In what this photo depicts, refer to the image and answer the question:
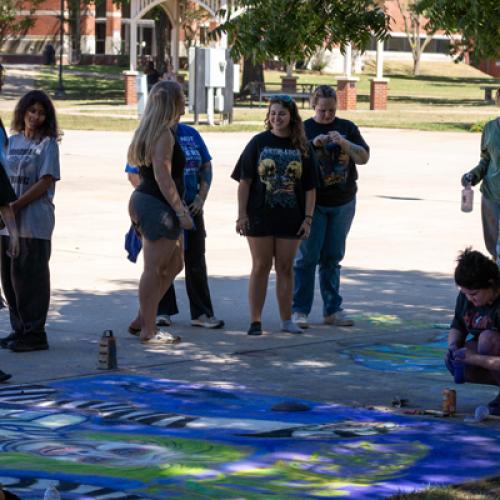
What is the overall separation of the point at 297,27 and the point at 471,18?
4.35 ft

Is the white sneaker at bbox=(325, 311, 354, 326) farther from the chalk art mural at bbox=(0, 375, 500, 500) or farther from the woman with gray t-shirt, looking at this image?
the chalk art mural at bbox=(0, 375, 500, 500)

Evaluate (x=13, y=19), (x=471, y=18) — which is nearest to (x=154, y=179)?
(x=471, y=18)

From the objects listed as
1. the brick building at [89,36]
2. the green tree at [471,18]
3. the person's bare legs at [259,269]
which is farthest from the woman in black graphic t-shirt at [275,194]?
the brick building at [89,36]

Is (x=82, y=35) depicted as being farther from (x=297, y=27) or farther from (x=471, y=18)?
(x=471, y=18)

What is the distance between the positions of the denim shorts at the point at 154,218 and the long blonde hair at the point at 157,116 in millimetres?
276

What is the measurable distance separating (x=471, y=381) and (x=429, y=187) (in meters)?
14.1

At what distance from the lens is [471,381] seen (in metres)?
7.13

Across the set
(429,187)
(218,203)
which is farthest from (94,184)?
(429,187)

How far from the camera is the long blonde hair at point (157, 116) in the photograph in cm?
909

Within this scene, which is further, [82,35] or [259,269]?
[82,35]

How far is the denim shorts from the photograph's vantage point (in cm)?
918

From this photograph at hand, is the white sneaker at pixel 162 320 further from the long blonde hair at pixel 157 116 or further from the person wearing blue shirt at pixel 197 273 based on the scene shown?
the long blonde hair at pixel 157 116

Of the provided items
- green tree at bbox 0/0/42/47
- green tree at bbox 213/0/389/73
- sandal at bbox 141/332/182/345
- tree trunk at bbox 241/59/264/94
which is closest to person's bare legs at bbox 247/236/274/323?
sandal at bbox 141/332/182/345

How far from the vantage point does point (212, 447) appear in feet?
21.2
